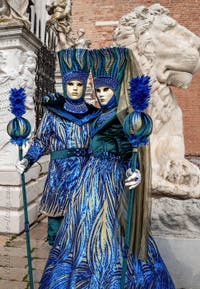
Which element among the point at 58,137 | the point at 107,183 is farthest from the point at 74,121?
the point at 107,183

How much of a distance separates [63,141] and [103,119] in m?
0.39

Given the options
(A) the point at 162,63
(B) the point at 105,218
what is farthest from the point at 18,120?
(A) the point at 162,63

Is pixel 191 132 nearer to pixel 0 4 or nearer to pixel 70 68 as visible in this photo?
pixel 0 4

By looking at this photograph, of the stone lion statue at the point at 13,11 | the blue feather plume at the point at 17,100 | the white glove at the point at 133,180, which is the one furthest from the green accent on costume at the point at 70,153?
the stone lion statue at the point at 13,11

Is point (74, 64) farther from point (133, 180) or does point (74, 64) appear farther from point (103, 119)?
point (133, 180)

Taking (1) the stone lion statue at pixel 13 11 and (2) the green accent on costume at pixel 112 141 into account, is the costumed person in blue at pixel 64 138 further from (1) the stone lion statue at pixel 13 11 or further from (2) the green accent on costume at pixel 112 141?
(1) the stone lion statue at pixel 13 11

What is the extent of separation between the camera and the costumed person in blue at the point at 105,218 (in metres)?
2.09

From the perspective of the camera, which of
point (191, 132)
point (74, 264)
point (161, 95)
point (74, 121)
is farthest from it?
point (191, 132)

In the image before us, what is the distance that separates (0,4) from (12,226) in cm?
289

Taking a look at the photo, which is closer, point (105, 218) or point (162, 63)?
point (105, 218)

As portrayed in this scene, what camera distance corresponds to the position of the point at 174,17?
428 inches

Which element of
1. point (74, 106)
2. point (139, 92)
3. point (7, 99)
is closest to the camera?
point (139, 92)

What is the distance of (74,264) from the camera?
2.13 meters

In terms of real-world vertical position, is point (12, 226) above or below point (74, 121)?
below
